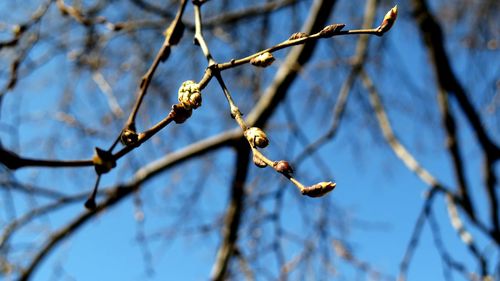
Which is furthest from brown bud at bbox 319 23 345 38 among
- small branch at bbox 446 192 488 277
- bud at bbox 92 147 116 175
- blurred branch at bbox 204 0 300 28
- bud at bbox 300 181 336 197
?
blurred branch at bbox 204 0 300 28

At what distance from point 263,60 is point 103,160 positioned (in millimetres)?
216

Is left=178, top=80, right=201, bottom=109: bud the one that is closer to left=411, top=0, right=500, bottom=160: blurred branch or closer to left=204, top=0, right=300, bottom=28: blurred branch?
left=204, top=0, right=300, bottom=28: blurred branch

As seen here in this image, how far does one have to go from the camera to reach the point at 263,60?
601 millimetres

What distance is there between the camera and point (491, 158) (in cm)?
305

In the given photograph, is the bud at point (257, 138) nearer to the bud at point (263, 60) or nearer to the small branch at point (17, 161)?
the bud at point (263, 60)

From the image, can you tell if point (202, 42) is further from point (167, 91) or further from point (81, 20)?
point (167, 91)

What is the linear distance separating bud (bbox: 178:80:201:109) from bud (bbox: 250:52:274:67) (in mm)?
90

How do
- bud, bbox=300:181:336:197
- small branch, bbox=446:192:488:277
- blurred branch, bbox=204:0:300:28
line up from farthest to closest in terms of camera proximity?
blurred branch, bbox=204:0:300:28 → small branch, bbox=446:192:488:277 → bud, bbox=300:181:336:197

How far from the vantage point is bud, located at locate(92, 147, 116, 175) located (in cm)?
58

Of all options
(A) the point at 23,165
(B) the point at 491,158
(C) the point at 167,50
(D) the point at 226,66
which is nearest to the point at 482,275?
(B) the point at 491,158

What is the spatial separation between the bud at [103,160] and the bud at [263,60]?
7.8 inches

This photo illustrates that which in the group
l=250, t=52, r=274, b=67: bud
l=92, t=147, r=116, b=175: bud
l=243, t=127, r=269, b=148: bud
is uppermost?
l=250, t=52, r=274, b=67: bud

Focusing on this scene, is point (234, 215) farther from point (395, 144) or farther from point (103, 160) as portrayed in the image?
point (103, 160)

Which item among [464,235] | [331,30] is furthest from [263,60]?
[464,235]
